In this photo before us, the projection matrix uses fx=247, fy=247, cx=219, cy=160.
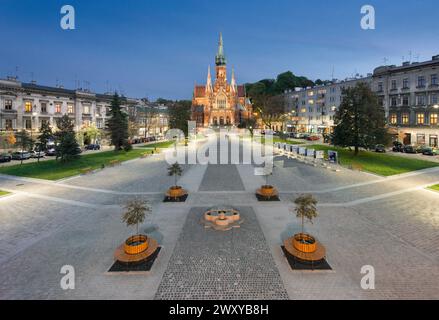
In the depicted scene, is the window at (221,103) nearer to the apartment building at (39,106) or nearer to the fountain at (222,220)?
the apartment building at (39,106)

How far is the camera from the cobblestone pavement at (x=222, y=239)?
8031 mm

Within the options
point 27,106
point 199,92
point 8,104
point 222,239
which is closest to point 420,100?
point 222,239

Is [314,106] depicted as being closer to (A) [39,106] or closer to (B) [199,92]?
(B) [199,92]

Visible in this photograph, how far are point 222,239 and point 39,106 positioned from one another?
180 ft

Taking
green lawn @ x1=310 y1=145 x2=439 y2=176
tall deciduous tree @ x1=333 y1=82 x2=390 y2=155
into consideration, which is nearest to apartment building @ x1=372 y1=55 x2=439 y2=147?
tall deciduous tree @ x1=333 y1=82 x2=390 y2=155

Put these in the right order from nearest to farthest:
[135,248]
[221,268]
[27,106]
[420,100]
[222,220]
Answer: [221,268] < [135,248] < [222,220] < [420,100] < [27,106]

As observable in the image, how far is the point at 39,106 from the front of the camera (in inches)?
1961

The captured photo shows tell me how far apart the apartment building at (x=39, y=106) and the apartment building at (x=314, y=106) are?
66.5 m

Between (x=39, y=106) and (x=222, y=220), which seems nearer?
(x=222, y=220)

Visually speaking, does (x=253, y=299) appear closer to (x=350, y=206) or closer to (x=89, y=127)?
(x=350, y=206)

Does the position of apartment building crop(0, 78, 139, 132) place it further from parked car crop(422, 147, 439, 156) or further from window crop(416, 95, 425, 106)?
window crop(416, 95, 425, 106)

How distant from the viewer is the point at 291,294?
772 cm

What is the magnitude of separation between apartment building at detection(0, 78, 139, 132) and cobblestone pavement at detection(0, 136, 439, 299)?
32.7 metres

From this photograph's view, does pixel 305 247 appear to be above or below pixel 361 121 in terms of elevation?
below
